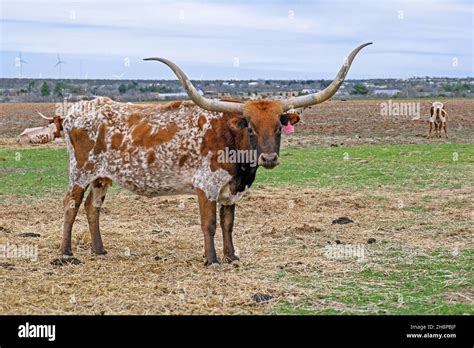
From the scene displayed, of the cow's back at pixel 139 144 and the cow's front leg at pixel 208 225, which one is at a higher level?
the cow's back at pixel 139 144

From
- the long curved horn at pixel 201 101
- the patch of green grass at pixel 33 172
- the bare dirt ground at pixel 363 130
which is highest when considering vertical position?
the long curved horn at pixel 201 101

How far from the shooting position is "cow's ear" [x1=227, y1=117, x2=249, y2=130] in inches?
378

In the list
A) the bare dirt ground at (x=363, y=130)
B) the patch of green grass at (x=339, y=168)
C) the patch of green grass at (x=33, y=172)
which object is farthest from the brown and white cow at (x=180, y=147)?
the bare dirt ground at (x=363, y=130)

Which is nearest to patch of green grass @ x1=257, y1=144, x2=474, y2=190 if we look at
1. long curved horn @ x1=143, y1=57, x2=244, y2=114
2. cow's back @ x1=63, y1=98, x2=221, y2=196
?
cow's back @ x1=63, y1=98, x2=221, y2=196

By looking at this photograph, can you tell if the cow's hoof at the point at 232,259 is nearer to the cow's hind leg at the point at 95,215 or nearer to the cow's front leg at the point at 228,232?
the cow's front leg at the point at 228,232

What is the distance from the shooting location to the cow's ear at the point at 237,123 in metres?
9.61

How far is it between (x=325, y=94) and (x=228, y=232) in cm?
216

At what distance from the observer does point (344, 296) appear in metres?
8.38

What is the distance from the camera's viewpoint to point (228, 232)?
10141mm

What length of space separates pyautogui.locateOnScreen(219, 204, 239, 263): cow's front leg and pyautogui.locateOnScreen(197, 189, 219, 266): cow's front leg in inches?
12.8

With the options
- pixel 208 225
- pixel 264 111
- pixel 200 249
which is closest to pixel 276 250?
pixel 200 249

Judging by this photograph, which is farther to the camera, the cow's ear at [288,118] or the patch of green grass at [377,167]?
the patch of green grass at [377,167]

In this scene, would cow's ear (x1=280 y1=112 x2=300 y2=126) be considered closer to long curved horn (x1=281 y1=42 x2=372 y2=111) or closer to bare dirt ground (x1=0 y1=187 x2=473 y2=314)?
long curved horn (x1=281 y1=42 x2=372 y2=111)
